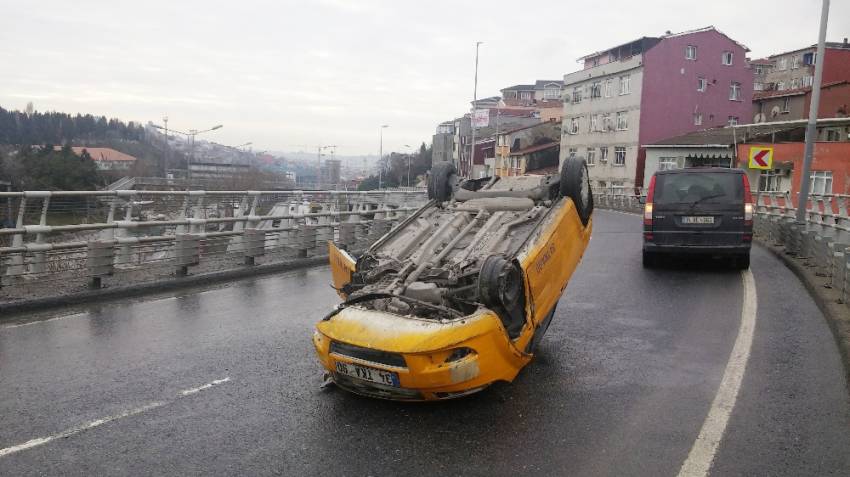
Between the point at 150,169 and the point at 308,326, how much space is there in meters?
45.3

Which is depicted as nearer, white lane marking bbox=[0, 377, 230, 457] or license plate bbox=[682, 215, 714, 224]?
white lane marking bbox=[0, 377, 230, 457]

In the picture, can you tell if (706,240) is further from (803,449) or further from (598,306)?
(803,449)

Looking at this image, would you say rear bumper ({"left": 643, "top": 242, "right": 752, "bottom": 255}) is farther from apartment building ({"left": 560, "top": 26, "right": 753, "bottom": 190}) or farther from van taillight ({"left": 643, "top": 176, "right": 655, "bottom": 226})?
apartment building ({"left": 560, "top": 26, "right": 753, "bottom": 190})

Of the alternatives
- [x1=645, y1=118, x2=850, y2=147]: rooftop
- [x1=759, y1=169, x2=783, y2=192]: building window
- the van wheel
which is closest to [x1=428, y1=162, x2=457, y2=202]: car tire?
the van wheel

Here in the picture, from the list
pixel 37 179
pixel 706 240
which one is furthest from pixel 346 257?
pixel 37 179

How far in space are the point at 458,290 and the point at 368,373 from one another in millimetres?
1054

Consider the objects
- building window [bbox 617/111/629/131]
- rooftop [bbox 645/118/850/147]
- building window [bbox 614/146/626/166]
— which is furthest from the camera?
building window [bbox 614/146/626/166]

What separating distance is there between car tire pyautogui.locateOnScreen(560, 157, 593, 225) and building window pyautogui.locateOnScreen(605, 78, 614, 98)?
170ft

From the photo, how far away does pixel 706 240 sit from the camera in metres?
10.9

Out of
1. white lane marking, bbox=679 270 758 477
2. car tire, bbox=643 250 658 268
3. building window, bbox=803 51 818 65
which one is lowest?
white lane marking, bbox=679 270 758 477

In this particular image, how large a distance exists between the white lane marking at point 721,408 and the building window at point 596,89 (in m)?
53.0

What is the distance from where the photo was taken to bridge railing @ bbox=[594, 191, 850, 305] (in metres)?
8.72

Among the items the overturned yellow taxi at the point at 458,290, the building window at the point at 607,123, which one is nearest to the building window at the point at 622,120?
the building window at the point at 607,123

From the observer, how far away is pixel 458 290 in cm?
515
